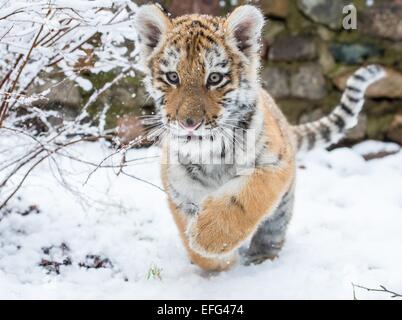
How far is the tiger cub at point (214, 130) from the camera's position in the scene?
281cm

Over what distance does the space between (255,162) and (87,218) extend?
1.16m

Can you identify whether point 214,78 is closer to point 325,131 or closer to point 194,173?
point 194,173

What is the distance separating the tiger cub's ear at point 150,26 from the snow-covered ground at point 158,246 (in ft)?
1.93

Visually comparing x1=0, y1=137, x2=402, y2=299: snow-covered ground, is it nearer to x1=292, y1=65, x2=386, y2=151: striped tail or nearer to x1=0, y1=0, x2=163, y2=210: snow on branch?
x1=0, y1=0, x2=163, y2=210: snow on branch

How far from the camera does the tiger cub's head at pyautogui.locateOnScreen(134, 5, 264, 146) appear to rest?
2779 millimetres

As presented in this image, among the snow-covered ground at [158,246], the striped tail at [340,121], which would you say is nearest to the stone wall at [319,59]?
the snow-covered ground at [158,246]

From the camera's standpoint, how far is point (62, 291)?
277 cm

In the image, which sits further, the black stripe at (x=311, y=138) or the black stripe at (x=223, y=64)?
the black stripe at (x=311, y=138)

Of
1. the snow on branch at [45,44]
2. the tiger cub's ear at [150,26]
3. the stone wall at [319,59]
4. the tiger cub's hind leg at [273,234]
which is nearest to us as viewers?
the snow on branch at [45,44]

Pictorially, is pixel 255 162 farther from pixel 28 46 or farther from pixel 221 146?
pixel 28 46

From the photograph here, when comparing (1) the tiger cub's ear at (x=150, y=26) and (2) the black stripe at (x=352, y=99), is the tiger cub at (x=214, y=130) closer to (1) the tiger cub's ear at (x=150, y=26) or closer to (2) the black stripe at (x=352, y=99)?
Answer: (1) the tiger cub's ear at (x=150, y=26)

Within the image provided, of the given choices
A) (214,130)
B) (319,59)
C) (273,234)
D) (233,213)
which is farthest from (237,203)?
(319,59)

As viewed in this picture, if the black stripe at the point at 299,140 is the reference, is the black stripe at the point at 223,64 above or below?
above

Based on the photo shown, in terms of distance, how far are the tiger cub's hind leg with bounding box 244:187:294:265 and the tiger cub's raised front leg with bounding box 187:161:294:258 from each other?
0.35m
